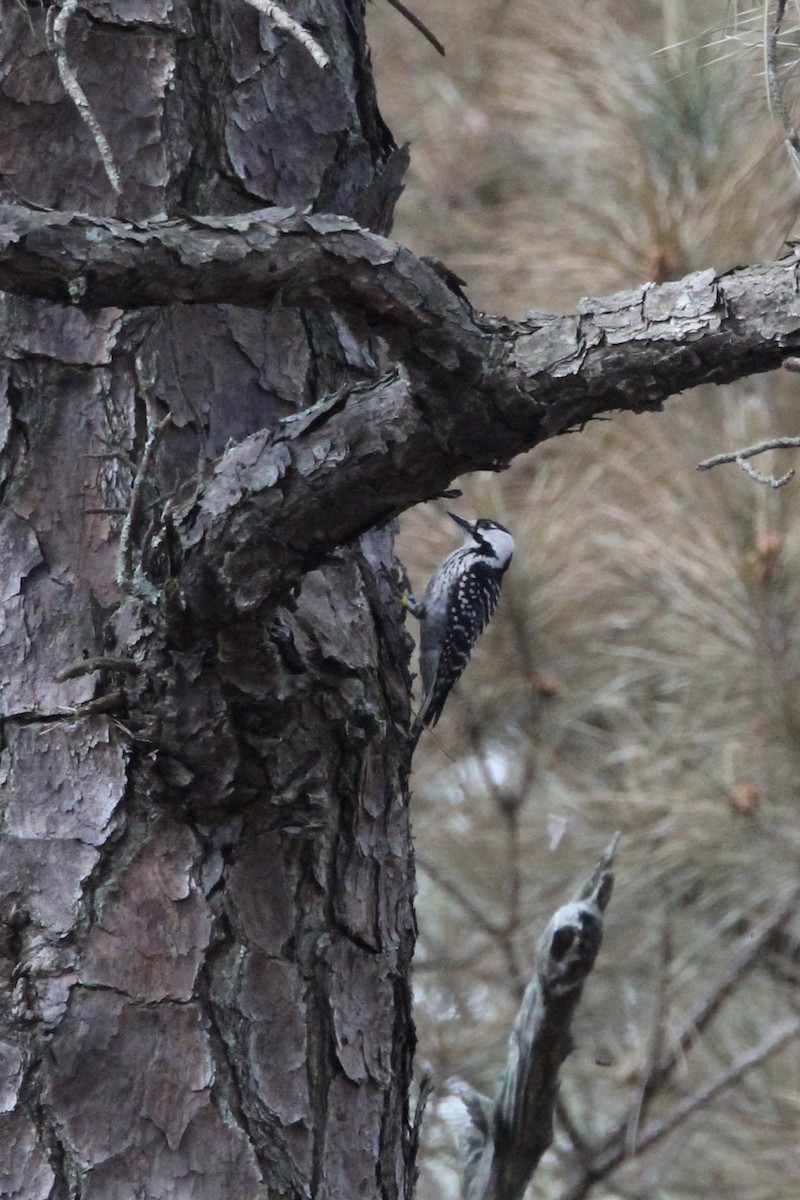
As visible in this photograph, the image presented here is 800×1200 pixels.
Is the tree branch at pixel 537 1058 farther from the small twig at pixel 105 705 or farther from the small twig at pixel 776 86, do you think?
the small twig at pixel 776 86

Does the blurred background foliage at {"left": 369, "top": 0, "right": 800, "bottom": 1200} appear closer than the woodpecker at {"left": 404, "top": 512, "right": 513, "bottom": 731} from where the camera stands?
Yes

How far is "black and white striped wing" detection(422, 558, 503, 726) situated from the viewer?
3070 millimetres

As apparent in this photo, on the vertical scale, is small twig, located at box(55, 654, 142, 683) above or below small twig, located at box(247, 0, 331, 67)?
below

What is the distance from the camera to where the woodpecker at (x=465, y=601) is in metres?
3.04

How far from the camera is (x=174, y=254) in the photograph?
1245mm

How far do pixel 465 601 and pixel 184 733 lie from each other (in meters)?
1.74

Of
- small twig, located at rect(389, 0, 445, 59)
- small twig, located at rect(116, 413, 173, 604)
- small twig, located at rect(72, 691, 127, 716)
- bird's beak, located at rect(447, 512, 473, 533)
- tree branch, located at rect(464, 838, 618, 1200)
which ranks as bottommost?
tree branch, located at rect(464, 838, 618, 1200)

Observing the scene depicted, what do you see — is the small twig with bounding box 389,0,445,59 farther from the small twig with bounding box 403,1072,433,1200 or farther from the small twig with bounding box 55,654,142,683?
the small twig with bounding box 403,1072,433,1200

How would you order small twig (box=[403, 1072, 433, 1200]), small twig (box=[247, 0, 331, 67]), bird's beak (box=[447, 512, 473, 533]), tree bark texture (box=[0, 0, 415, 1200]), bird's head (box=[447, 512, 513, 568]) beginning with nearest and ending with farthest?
small twig (box=[247, 0, 331, 67]), tree bark texture (box=[0, 0, 415, 1200]), small twig (box=[403, 1072, 433, 1200]), bird's head (box=[447, 512, 513, 568]), bird's beak (box=[447, 512, 473, 533])

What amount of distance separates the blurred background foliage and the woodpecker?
58 millimetres

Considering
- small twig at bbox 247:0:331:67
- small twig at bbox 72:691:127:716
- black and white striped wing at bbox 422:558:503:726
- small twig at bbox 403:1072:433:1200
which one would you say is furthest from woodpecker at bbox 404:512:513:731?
small twig at bbox 247:0:331:67

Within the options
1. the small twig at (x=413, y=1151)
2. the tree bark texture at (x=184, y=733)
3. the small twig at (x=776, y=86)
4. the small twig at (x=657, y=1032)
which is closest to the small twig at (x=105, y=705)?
the tree bark texture at (x=184, y=733)

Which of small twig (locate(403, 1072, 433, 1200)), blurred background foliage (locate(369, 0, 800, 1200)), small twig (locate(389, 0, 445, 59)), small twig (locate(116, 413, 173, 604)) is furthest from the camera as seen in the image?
blurred background foliage (locate(369, 0, 800, 1200))

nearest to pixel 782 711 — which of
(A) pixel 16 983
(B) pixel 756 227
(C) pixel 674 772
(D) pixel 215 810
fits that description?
(C) pixel 674 772
